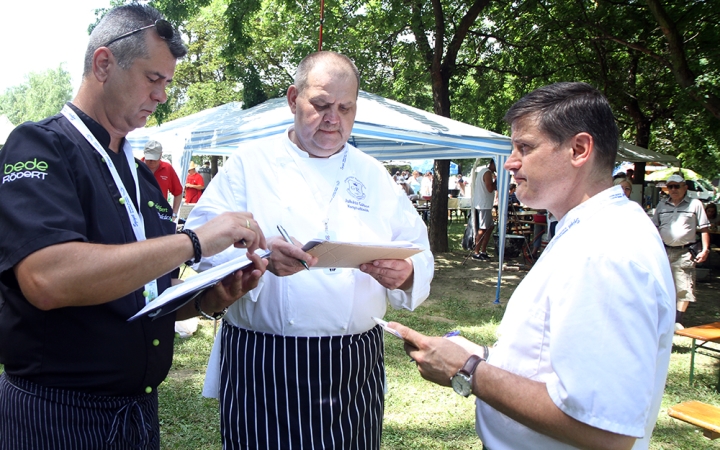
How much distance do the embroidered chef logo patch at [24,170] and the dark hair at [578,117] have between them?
1340mm

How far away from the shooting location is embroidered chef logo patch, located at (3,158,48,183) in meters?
1.29

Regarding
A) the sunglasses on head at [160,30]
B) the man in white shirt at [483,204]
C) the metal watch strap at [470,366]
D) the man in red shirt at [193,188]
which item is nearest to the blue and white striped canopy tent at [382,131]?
the man in white shirt at [483,204]

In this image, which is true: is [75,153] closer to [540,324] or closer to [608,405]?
[540,324]

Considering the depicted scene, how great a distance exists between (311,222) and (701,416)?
281cm

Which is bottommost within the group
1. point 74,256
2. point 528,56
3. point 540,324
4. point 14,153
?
point 540,324

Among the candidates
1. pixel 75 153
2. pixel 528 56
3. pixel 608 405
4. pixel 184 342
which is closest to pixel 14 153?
pixel 75 153

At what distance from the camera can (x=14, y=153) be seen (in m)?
1.33

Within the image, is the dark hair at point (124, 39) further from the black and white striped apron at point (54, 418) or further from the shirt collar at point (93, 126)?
the black and white striped apron at point (54, 418)

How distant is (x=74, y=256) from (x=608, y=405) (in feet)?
4.25

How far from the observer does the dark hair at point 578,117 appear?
146 centimetres

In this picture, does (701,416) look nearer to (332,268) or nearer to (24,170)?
(332,268)

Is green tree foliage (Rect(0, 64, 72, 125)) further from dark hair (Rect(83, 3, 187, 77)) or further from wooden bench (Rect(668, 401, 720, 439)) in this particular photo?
wooden bench (Rect(668, 401, 720, 439))

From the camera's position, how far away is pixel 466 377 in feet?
4.75

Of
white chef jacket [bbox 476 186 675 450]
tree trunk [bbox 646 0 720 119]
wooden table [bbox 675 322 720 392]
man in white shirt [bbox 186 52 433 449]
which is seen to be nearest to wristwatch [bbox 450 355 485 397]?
white chef jacket [bbox 476 186 675 450]
